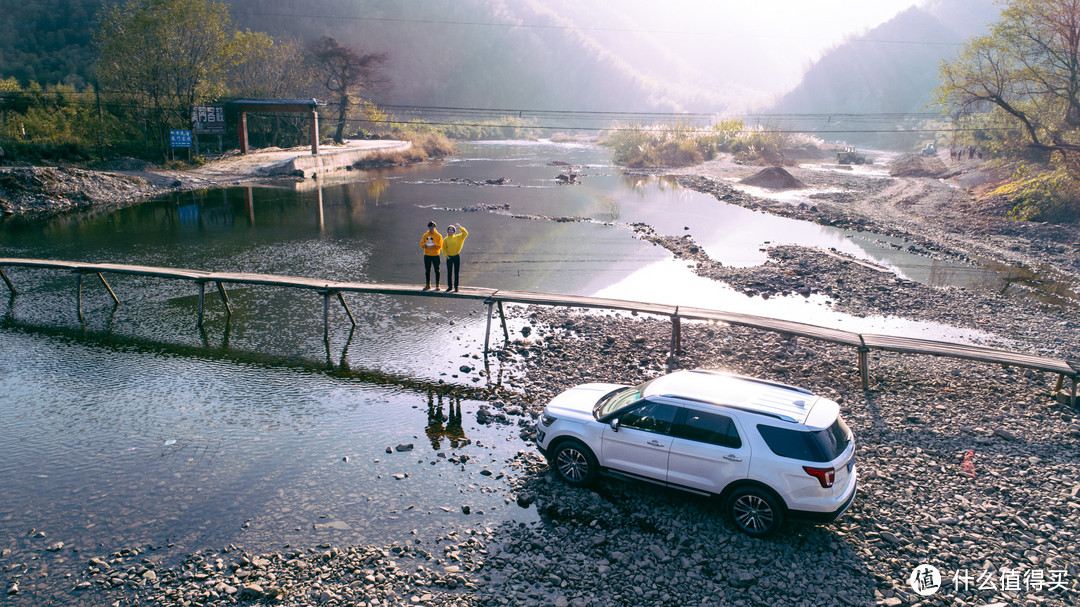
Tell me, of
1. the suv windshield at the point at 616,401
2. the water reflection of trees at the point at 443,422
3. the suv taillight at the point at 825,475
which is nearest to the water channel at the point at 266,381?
the water reflection of trees at the point at 443,422

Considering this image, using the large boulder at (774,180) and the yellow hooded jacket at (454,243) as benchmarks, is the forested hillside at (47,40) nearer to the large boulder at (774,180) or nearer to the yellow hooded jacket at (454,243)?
the large boulder at (774,180)

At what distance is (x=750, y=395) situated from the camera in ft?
30.9

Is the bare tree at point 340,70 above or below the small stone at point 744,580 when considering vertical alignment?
above

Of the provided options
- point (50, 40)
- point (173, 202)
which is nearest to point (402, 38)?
point (50, 40)

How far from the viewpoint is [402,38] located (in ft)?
609

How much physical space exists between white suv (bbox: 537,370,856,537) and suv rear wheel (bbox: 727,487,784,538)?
14 millimetres

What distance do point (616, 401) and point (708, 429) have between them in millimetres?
1768

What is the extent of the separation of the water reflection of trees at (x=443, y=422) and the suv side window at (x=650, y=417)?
3.90 metres

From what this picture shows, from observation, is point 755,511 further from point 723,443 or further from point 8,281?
point 8,281

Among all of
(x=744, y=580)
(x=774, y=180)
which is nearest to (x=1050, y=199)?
(x=774, y=180)

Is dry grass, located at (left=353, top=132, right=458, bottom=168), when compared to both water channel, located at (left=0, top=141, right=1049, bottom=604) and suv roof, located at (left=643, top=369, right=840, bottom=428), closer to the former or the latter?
water channel, located at (left=0, top=141, right=1049, bottom=604)

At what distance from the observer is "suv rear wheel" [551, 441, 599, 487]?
395 inches

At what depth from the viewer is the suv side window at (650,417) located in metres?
9.41

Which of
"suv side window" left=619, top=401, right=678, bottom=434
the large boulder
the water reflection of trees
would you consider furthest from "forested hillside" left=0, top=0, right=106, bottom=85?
"suv side window" left=619, top=401, right=678, bottom=434
